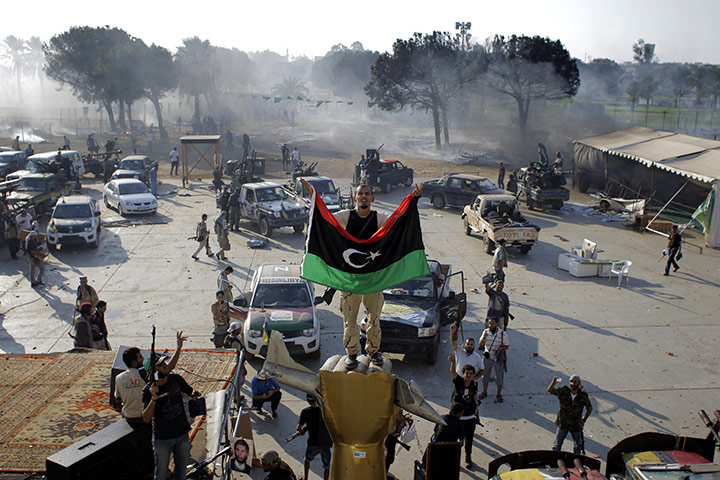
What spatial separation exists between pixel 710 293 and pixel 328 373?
47.4 feet

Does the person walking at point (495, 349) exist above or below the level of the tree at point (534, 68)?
below

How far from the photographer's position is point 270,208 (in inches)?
824

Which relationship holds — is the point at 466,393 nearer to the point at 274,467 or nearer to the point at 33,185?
the point at 274,467

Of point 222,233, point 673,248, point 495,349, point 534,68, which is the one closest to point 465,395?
point 495,349

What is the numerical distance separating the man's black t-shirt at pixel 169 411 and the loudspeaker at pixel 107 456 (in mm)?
399

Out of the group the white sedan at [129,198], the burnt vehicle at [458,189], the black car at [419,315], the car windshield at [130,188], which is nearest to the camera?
the black car at [419,315]

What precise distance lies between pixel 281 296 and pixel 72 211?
35.9 ft

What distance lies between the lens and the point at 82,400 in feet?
26.1

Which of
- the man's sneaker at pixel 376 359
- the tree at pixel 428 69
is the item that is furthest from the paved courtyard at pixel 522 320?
the tree at pixel 428 69

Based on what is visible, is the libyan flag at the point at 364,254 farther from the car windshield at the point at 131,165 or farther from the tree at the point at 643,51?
the tree at the point at 643,51

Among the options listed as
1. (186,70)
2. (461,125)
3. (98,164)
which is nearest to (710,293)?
(98,164)

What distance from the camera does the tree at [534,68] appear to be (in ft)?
143

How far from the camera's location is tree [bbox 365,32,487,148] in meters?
46.3

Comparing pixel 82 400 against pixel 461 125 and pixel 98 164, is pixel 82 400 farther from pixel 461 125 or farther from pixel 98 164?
pixel 461 125
